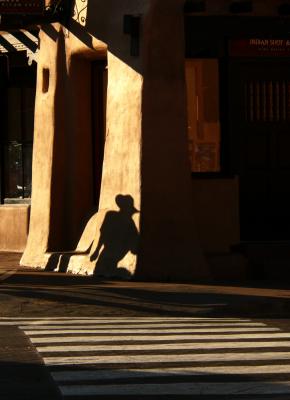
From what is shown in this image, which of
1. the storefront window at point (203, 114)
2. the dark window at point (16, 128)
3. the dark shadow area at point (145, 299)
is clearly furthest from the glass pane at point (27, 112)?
the dark shadow area at point (145, 299)

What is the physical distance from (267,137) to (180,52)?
10.1 feet

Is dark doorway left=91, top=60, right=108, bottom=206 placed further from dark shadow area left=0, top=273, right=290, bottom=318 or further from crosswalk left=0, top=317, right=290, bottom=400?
crosswalk left=0, top=317, right=290, bottom=400

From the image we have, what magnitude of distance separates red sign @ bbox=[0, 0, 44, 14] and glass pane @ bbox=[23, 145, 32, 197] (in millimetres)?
5155

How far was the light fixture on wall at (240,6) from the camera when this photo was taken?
2002 centimetres

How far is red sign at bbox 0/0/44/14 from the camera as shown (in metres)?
20.7

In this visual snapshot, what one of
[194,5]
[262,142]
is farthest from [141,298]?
[262,142]

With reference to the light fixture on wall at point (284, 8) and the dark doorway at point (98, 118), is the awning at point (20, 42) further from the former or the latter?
the light fixture on wall at point (284, 8)

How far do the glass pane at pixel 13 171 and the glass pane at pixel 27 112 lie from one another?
1.07 ft

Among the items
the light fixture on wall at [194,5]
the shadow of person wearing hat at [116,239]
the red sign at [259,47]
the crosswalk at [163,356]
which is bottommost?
the crosswalk at [163,356]

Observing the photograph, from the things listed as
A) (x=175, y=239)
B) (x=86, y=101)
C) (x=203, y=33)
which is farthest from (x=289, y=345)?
(x=86, y=101)

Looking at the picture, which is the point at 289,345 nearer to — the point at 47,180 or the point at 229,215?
the point at 229,215

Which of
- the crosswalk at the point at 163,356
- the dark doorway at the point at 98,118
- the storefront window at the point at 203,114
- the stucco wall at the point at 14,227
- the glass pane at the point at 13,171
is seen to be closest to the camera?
the crosswalk at the point at 163,356

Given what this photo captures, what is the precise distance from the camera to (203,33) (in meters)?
20.6

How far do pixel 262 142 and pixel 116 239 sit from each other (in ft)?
12.2
